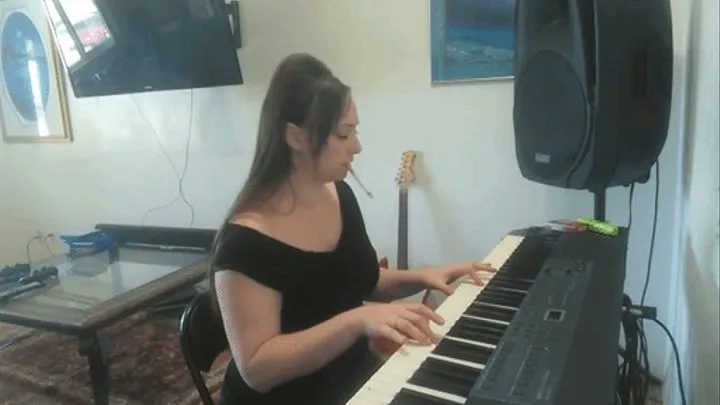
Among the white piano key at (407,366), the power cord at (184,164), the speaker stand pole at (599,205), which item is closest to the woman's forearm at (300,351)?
the white piano key at (407,366)

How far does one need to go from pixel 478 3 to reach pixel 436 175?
1.94 feet

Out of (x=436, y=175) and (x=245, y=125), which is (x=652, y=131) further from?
(x=245, y=125)

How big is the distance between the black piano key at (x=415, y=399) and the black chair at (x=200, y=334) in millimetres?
584

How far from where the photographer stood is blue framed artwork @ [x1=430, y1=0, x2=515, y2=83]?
75.0 inches

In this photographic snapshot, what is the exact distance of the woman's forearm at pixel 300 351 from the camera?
930mm

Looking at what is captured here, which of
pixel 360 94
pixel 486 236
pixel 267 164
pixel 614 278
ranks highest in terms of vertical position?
pixel 360 94

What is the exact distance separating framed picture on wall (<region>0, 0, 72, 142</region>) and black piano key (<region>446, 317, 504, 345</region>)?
2734 millimetres

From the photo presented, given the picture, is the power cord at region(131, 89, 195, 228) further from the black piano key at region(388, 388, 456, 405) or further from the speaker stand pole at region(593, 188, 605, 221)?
the black piano key at region(388, 388, 456, 405)

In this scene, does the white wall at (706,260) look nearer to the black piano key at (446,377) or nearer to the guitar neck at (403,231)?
the black piano key at (446,377)

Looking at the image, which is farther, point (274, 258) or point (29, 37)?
point (29, 37)

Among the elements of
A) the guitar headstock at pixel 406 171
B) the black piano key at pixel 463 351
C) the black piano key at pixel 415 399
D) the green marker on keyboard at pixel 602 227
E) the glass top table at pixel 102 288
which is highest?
the guitar headstock at pixel 406 171

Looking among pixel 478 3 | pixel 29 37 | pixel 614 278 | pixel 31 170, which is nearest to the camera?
pixel 614 278

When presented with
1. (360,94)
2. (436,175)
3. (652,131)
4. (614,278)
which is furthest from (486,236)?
(614,278)

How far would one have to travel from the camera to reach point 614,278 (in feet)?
3.25
